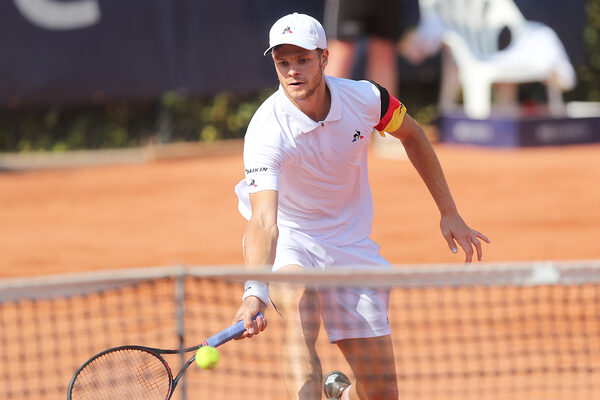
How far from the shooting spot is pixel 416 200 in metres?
7.63

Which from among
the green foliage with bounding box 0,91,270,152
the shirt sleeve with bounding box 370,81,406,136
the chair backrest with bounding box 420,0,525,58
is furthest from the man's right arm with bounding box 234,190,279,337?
the chair backrest with bounding box 420,0,525,58

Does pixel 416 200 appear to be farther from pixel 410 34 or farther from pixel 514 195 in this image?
pixel 410 34

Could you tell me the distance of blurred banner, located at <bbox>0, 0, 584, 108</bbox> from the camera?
9039 mm

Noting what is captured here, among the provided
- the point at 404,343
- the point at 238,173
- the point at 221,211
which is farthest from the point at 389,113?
the point at 238,173

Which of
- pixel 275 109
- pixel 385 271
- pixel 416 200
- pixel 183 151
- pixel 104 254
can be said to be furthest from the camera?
pixel 183 151

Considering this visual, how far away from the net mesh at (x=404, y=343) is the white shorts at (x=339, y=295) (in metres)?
0.13

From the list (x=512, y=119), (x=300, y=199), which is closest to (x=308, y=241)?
(x=300, y=199)

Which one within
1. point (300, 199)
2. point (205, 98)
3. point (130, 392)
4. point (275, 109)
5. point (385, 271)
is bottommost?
point (130, 392)

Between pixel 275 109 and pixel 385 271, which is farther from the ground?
pixel 275 109

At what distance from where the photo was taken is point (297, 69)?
310 centimetres

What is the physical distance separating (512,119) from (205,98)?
3028 millimetres

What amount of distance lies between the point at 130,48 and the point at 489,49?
3469 mm

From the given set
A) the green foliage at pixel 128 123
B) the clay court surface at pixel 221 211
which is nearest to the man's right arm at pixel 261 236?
the clay court surface at pixel 221 211

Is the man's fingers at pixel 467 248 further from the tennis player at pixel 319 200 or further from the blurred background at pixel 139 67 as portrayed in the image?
the blurred background at pixel 139 67
